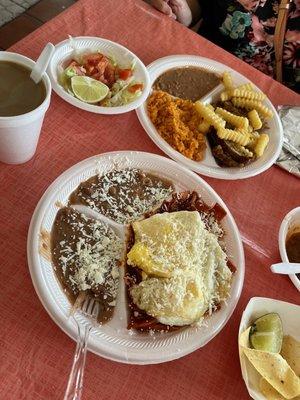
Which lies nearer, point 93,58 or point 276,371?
point 276,371

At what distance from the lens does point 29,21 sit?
2699 mm

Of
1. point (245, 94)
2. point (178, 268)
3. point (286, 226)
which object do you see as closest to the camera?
point (178, 268)

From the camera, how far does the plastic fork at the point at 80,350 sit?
0.96 metres

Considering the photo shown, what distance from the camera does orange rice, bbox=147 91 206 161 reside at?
1.45m

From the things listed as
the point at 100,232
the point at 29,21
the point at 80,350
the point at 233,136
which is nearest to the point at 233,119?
the point at 233,136

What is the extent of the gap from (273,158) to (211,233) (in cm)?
44

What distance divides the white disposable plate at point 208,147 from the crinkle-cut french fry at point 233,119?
111 millimetres

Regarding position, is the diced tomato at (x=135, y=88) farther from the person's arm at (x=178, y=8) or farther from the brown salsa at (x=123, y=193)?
the person's arm at (x=178, y=8)

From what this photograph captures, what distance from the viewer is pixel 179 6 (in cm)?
190

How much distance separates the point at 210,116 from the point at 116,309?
684 mm

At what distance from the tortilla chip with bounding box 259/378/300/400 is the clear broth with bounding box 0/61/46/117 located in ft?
2.66

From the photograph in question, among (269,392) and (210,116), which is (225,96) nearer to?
(210,116)

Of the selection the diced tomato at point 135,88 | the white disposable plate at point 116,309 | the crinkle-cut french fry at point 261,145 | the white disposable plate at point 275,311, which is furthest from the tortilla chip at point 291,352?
the diced tomato at point 135,88

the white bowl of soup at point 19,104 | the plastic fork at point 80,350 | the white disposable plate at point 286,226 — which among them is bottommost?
the plastic fork at point 80,350
